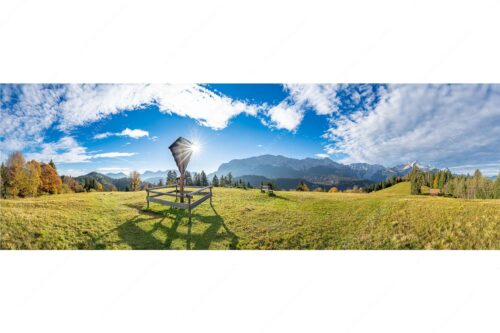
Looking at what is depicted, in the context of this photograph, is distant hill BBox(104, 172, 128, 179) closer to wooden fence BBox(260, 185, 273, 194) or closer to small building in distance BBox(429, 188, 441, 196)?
wooden fence BBox(260, 185, 273, 194)

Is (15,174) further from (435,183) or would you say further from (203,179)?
(435,183)

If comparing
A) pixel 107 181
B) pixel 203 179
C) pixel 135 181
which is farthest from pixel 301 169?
pixel 107 181

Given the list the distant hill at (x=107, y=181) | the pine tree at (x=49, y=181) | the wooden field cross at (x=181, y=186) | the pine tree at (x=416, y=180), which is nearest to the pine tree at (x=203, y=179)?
the wooden field cross at (x=181, y=186)

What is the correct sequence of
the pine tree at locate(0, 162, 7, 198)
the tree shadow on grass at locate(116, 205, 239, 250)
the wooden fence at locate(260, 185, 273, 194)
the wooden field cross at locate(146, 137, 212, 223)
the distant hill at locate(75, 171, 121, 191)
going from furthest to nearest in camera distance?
the wooden fence at locate(260, 185, 273, 194) → the distant hill at locate(75, 171, 121, 191) → the wooden field cross at locate(146, 137, 212, 223) → the pine tree at locate(0, 162, 7, 198) → the tree shadow on grass at locate(116, 205, 239, 250)

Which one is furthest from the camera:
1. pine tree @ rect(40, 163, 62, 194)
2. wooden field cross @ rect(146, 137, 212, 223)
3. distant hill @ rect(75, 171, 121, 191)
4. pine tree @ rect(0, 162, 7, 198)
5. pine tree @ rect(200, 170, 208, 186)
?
pine tree @ rect(200, 170, 208, 186)

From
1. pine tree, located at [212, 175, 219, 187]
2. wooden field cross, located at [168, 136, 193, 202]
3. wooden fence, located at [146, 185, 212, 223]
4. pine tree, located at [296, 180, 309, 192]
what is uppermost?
wooden field cross, located at [168, 136, 193, 202]

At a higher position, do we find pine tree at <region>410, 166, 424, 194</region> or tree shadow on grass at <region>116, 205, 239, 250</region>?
pine tree at <region>410, 166, 424, 194</region>

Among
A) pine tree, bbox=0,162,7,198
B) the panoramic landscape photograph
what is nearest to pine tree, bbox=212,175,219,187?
the panoramic landscape photograph

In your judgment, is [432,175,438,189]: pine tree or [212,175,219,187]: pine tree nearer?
[432,175,438,189]: pine tree
